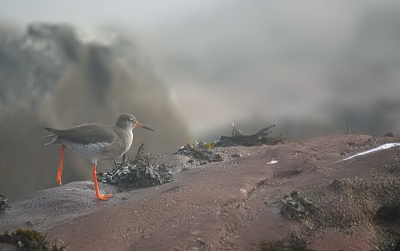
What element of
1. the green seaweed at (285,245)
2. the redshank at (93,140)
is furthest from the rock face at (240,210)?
the redshank at (93,140)

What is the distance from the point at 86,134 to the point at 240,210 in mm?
2020

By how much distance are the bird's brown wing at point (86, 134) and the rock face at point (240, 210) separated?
61 centimetres

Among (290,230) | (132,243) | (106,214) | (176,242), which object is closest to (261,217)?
(290,230)

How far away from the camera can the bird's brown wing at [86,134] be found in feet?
14.2

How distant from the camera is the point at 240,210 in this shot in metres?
3.15

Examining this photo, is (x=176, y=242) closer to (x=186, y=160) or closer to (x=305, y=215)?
(x=305, y=215)

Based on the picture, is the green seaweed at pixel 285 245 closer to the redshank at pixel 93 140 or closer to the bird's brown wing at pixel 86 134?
the redshank at pixel 93 140

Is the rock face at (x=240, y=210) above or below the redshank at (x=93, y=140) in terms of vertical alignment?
below

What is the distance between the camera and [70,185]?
4824mm

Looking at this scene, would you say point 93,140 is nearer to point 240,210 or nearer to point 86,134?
point 86,134

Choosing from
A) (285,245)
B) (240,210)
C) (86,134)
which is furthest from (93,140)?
(285,245)

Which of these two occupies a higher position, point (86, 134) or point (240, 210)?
point (86, 134)

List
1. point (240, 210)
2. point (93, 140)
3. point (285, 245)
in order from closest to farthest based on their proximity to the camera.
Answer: point (285, 245)
point (240, 210)
point (93, 140)

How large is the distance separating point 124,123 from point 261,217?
249cm
